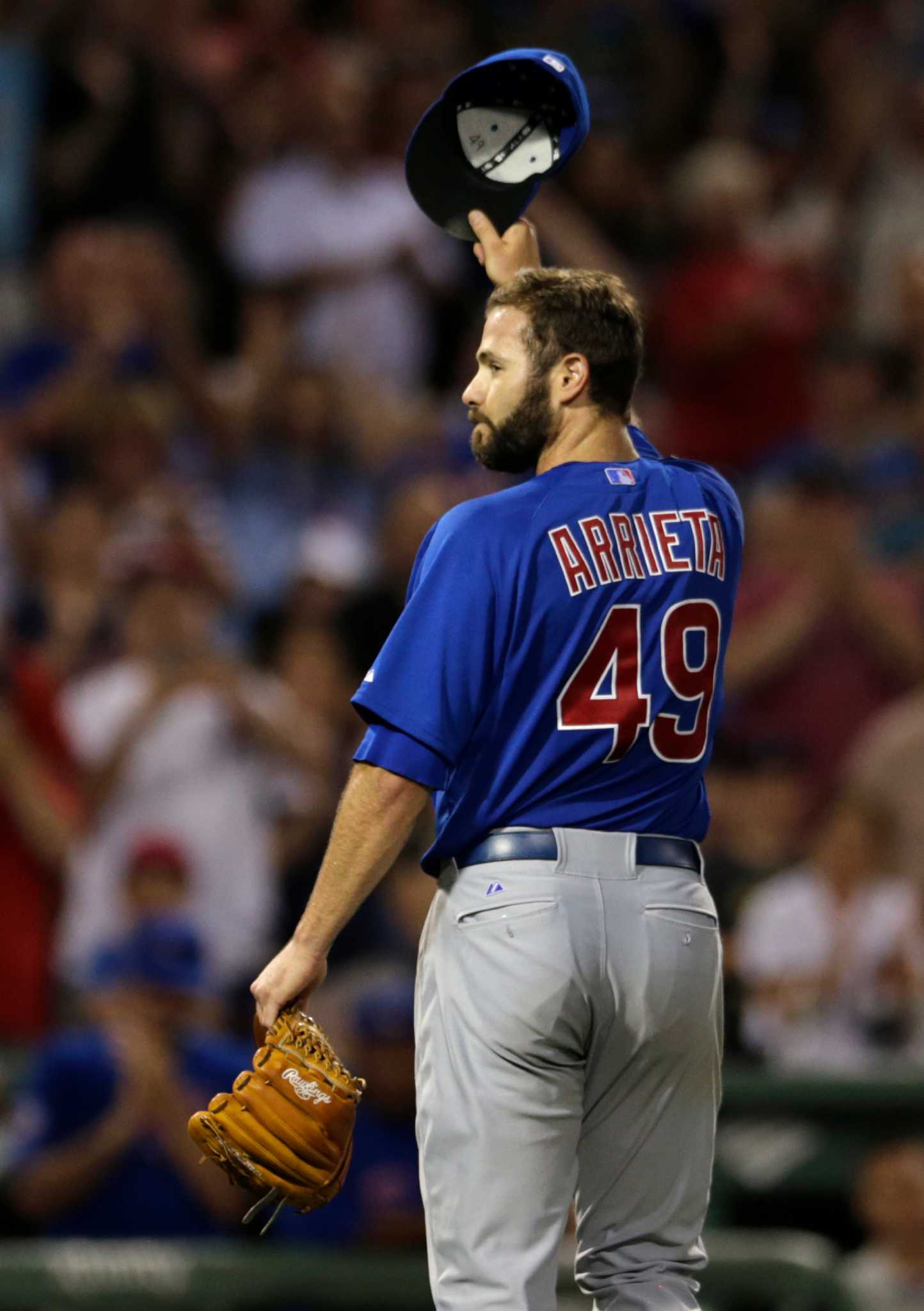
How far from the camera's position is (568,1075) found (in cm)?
324

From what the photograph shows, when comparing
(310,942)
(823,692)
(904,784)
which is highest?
(310,942)

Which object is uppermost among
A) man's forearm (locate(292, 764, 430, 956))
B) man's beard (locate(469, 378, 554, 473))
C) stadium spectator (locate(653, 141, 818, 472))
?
man's beard (locate(469, 378, 554, 473))

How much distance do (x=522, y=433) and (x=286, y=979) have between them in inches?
36.5

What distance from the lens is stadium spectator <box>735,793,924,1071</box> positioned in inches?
254

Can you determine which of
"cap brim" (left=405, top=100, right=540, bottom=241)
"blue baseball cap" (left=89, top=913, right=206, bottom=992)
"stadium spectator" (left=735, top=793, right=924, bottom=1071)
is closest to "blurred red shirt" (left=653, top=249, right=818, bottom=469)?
"stadium spectator" (left=735, top=793, right=924, bottom=1071)

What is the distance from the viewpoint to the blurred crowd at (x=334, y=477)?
21.1ft

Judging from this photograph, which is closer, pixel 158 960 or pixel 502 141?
pixel 502 141

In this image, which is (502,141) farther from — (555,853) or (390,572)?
(390,572)

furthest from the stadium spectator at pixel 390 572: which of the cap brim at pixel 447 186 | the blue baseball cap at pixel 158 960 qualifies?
the cap brim at pixel 447 186

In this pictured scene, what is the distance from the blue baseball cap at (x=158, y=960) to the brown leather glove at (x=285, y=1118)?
2798 millimetres

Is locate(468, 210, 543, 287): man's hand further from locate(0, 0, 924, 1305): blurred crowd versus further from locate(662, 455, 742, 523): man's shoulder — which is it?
locate(0, 0, 924, 1305): blurred crowd

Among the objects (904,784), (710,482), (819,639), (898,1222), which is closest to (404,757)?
(710,482)

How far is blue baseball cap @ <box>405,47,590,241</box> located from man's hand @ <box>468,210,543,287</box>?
3cm

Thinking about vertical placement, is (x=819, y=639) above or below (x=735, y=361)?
below
